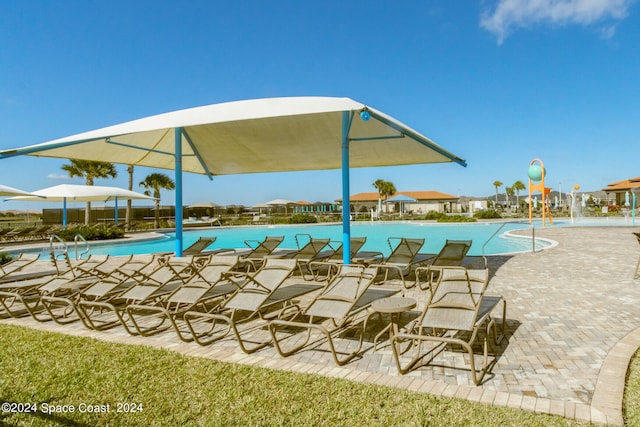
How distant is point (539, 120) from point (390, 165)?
78.9 ft

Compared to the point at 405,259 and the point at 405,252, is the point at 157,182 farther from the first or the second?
the point at 405,259

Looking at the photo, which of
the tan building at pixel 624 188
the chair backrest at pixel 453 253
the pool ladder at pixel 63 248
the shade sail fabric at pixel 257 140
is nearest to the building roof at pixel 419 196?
the tan building at pixel 624 188

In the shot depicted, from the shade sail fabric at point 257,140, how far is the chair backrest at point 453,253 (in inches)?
69.2

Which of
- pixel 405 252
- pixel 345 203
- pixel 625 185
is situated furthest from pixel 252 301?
pixel 625 185

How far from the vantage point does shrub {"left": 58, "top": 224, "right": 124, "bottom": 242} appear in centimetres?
1672

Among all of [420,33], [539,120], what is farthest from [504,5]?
[539,120]

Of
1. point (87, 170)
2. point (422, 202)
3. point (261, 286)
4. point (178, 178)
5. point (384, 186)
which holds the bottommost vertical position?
point (261, 286)

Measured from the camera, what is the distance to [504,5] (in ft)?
43.0

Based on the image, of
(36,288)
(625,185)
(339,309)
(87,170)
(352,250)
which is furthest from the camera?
(625,185)

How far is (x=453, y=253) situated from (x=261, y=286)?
13.8 feet

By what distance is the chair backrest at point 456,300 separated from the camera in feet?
10.6

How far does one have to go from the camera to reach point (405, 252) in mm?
7668

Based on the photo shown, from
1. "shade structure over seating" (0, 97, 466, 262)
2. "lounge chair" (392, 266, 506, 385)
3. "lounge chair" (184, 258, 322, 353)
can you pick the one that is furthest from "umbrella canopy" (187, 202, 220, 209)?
"lounge chair" (392, 266, 506, 385)

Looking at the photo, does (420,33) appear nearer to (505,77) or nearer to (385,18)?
(385,18)
